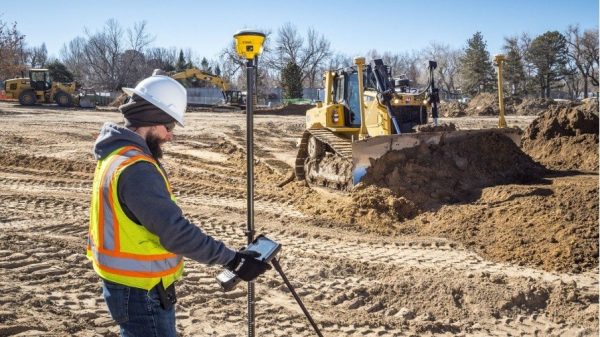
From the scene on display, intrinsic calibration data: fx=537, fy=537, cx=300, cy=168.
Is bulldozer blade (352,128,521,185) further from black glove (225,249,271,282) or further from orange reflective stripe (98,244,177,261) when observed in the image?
orange reflective stripe (98,244,177,261)

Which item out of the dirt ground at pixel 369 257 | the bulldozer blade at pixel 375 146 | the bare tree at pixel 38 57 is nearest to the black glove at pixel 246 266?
the dirt ground at pixel 369 257

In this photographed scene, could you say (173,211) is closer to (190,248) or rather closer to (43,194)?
(190,248)

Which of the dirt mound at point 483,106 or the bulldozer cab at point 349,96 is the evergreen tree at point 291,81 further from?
the bulldozer cab at point 349,96

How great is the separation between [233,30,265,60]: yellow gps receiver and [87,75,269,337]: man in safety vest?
771mm

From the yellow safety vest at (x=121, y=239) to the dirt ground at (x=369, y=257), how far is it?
2.04 metres

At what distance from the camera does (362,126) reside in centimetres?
912

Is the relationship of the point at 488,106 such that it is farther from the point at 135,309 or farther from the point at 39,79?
the point at 135,309

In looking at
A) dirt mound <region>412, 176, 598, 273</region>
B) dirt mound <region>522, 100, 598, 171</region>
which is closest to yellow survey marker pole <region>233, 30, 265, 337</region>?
dirt mound <region>412, 176, 598, 273</region>

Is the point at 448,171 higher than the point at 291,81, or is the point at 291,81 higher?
the point at 291,81

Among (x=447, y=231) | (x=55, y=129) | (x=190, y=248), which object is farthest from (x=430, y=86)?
(x=55, y=129)

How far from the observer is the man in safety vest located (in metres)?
2.30

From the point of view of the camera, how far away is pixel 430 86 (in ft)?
34.5

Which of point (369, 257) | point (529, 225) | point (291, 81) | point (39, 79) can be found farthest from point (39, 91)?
point (529, 225)

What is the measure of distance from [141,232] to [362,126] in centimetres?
705
